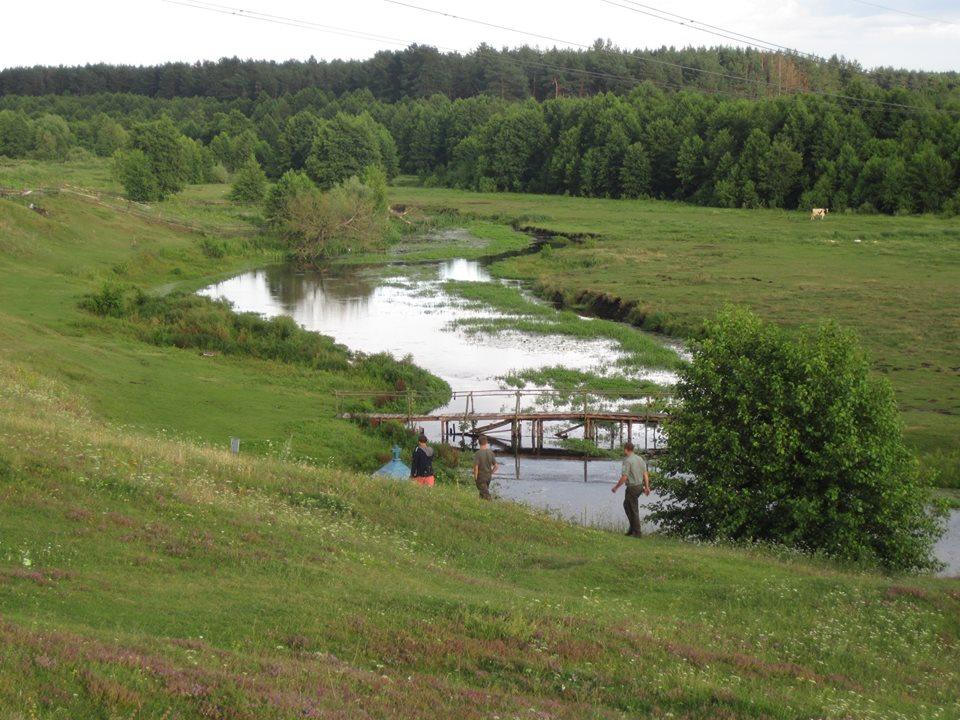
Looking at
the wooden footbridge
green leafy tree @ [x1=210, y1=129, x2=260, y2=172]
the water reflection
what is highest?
green leafy tree @ [x1=210, y1=129, x2=260, y2=172]

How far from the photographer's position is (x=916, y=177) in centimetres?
11119

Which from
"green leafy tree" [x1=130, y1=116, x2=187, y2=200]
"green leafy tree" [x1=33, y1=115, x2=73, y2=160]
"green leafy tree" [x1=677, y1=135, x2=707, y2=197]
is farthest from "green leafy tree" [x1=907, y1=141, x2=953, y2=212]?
"green leafy tree" [x1=33, y1=115, x2=73, y2=160]

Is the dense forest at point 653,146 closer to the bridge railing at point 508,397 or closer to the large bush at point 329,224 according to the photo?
the large bush at point 329,224

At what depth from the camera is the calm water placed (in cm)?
3364

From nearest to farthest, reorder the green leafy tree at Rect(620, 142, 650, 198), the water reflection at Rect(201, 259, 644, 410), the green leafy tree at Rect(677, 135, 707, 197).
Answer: the water reflection at Rect(201, 259, 644, 410), the green leafy tree at Rect(677, 135, 707, 197), the green leafy tree at Rect(620, 142, 650, 198)

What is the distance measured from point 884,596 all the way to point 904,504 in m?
7.64

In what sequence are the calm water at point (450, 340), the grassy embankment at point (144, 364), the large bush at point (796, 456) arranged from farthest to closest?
the grassy embankment at point (144, 364)
the calm water at point (450, 340)
the large bush at point (796, 456)

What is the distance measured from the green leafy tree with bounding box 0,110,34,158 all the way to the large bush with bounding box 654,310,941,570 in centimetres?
18217

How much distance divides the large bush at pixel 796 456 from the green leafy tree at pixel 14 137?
182 m

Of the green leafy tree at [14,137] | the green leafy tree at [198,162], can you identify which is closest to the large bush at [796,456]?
the green leafy tree at [198,162]

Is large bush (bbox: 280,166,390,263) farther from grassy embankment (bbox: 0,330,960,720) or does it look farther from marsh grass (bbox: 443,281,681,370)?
grassy embankment (bbox: 0,330,960,720)

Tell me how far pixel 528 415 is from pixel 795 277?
1801 inches

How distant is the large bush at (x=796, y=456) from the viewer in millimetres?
24109

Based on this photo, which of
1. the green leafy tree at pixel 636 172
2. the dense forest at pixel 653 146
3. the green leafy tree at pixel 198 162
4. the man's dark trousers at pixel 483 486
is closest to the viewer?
the man's dark trousers at pixel 483 486
